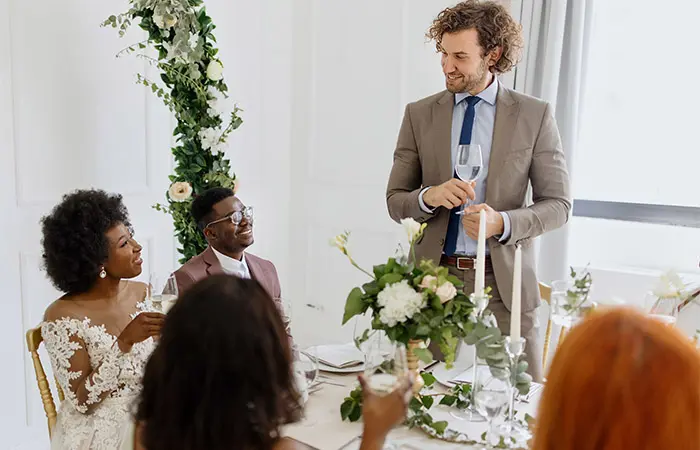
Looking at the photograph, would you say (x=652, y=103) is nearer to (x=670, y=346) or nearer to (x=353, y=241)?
(x=353, y=241)

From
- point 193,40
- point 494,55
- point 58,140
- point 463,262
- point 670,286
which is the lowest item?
point 463,262

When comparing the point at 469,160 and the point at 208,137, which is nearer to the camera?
the point at 469,160

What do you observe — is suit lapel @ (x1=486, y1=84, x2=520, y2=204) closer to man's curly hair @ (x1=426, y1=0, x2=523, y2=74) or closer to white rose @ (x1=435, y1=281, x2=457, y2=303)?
man's curly hair @ (x1=426, y1=0, x2=523, y2=74)

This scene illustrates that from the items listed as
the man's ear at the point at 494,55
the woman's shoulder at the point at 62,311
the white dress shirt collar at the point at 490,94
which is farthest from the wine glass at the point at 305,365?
the man's ear at the point at 494,55

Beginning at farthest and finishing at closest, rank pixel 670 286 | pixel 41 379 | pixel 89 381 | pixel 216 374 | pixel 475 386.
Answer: pixel 41 379 → pixel 89 381 → pixel 670 286 → pixel 475 386 → pixel 216 374

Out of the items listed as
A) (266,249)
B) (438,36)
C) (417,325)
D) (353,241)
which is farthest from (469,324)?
(266,249)

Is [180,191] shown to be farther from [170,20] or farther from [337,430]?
[337,430]

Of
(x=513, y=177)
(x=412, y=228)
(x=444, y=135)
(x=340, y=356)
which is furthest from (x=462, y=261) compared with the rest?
(x=412, y=228)

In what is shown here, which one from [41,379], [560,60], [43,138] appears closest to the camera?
[41,379]

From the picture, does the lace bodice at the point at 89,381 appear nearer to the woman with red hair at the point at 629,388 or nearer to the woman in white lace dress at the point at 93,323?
the woman in white lace dress at the point at 93,323

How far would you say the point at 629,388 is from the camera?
0.73 meters

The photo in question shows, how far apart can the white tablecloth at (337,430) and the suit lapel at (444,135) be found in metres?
0.93

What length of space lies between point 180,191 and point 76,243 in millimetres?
1057

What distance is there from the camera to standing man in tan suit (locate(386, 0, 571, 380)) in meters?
2.17
